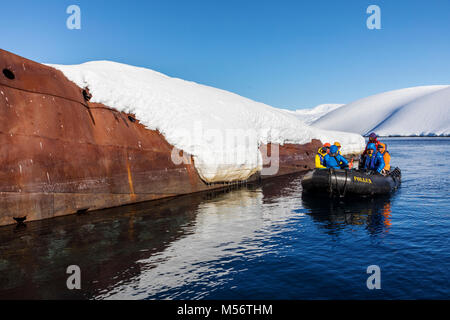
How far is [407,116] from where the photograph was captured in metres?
161

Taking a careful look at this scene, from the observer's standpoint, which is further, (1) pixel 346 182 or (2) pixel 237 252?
(1) pixel 346 182

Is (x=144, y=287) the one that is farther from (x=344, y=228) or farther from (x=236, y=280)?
(x=344, y=228)

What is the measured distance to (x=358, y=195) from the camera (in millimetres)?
14062

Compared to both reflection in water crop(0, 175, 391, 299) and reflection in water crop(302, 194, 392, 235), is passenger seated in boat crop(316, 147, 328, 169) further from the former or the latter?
reflection in water crop(0, 175, 391, 299)

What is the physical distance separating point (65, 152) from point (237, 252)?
7.60m

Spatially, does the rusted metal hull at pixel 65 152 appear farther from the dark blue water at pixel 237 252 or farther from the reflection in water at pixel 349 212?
the reflection in water at pixel 349 212

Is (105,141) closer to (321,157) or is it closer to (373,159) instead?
(321,157)

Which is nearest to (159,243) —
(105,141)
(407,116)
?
(105,141)

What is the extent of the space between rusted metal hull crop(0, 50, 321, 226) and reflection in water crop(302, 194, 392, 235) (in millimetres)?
6494

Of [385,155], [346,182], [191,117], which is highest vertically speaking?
[191,117]

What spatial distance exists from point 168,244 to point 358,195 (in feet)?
30.3

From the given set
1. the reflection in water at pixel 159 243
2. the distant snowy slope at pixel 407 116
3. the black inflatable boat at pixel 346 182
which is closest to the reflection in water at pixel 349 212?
the reflection in water at pixel 159 243
